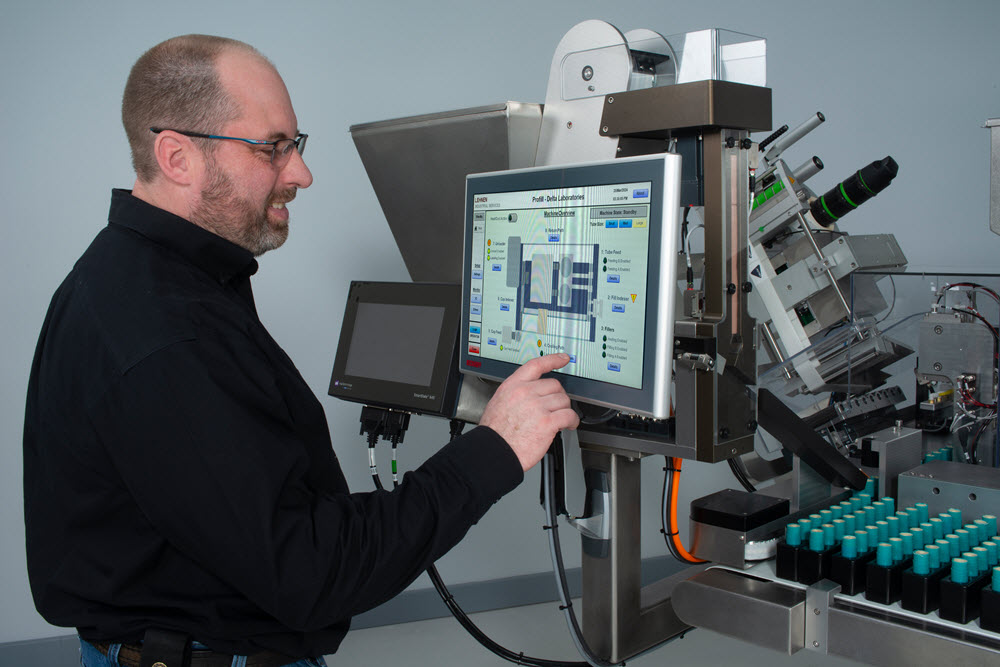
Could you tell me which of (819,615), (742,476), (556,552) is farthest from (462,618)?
(819,615)

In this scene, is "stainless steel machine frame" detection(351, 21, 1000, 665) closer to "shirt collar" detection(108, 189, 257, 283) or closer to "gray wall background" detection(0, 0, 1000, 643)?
"shirt collar" detection(108, 189, 257, 283)

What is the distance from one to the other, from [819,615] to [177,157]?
108cm

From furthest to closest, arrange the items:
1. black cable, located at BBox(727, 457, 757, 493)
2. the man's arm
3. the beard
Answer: black cable, located at BBox(727, 457, 757, 493) < the beard < the man's arm

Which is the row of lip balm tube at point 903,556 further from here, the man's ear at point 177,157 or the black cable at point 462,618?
the man's ear at point 177,157

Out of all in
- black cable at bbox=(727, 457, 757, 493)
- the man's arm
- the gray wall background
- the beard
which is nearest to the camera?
the man's arm

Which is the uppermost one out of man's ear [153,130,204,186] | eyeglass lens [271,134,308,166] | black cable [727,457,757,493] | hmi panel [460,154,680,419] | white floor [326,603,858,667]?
eyeglass lens [271,134,308,166]

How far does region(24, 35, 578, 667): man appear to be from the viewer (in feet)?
2.95

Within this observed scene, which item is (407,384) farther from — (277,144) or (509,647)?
(509,647)

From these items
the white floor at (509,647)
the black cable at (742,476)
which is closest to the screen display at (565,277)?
the black cable at (742,476)

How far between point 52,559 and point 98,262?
1.28 ft

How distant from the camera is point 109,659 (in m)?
1.06

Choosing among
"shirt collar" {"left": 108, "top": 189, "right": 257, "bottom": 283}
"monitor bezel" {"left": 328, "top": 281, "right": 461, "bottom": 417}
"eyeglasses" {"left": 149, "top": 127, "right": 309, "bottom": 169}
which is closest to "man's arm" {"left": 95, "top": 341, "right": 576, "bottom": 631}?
"shirt collar" {"left": 108, "top": 189, "right": 257, "bottom": 283}

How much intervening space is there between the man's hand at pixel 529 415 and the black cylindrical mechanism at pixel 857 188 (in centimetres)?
89

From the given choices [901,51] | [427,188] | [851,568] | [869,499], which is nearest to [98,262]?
[427,188]
